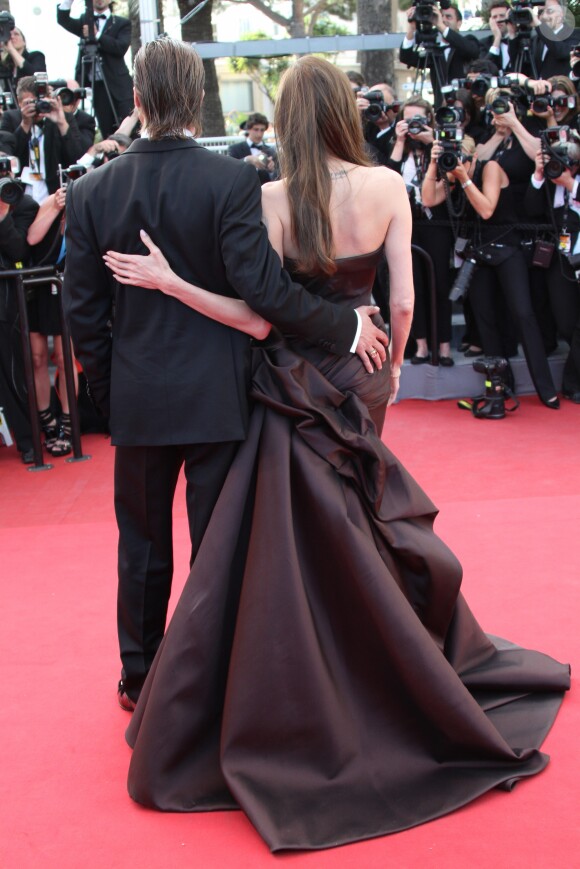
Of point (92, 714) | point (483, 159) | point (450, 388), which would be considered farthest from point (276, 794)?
point (483, 159)

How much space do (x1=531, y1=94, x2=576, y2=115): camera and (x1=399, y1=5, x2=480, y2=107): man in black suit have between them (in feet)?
4.21

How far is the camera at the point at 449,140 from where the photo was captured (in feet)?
20.4

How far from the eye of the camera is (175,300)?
8.37 feet

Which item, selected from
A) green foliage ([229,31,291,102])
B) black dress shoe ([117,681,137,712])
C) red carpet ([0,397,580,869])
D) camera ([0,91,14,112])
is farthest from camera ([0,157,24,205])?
green foliage ([229,31,291,102])

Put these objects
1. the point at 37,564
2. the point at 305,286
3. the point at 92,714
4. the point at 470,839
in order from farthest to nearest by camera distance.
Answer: the point at 37,564 → the point at 92,714 → the point at 305,286 → the point at 470,839

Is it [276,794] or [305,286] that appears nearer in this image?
[276,794]

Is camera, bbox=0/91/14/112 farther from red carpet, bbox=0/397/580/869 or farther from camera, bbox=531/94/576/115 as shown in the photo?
camera, bbox=531/94/576/115

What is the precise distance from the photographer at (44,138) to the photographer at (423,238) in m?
2.20

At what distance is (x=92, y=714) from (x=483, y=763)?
1.21 m

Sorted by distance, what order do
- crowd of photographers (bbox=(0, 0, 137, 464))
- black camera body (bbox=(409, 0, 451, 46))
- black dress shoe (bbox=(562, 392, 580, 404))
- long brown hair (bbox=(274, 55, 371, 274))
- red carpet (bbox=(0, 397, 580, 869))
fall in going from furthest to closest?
black camera body (bbox=(409, 0, 451, 46)) < black dress shoe (bbox=(562, 392, 580, 404)) < crowd of photographers (bbox=(0, 0, 137, 464)) < long brown hair (bbox=(274, 55, 371, 274)) < red carpet (bbox=(0, 397, 580, 869))

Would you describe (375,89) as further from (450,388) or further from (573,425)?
(573,425)

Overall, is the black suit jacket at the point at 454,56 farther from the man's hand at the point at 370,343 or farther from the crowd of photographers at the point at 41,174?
the man's hand at the point at 370,343

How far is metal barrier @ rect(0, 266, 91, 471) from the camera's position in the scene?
18.9ft

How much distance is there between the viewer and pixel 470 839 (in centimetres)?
232
